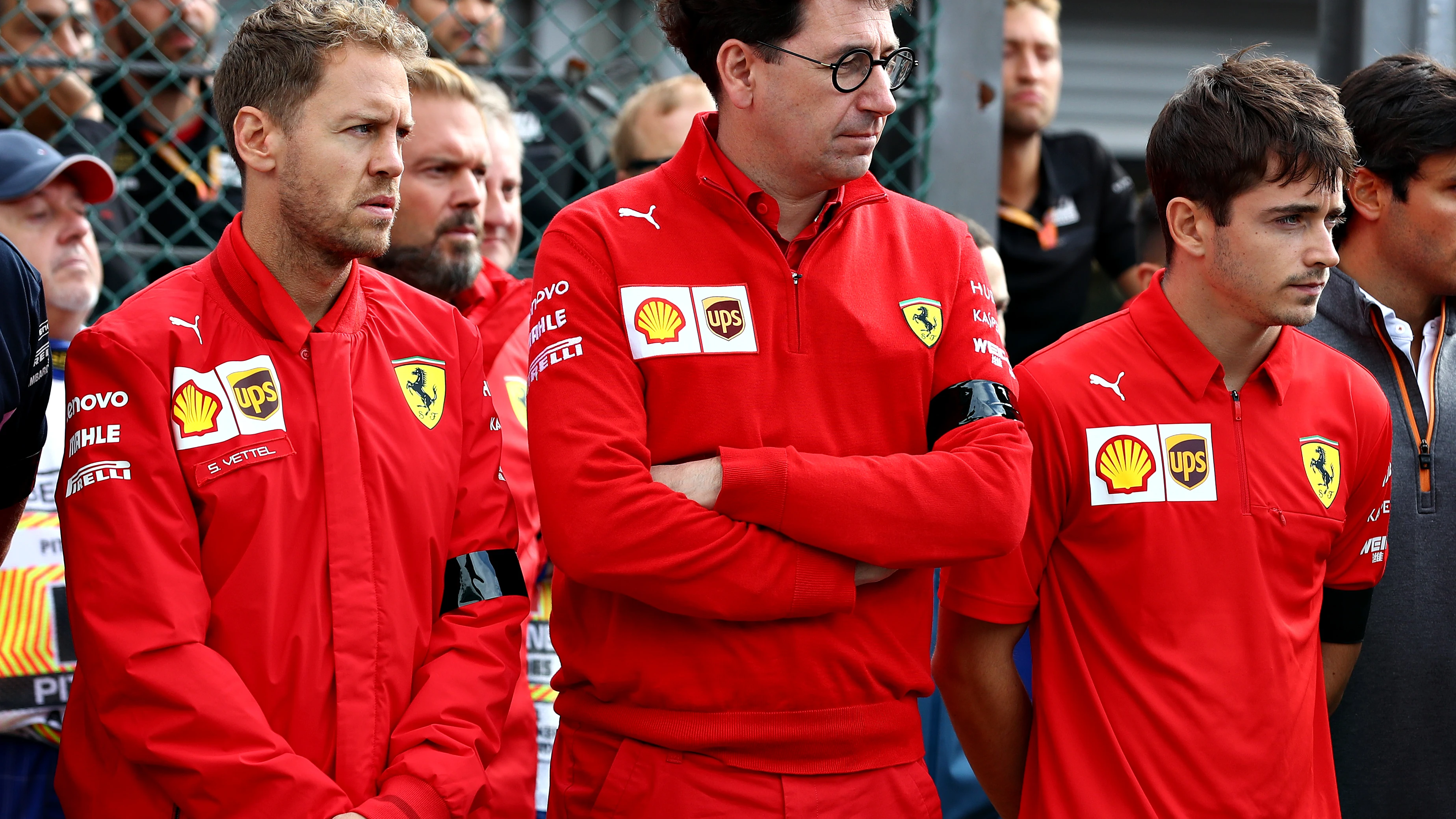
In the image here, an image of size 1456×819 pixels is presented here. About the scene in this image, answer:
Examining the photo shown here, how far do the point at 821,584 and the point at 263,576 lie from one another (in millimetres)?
860

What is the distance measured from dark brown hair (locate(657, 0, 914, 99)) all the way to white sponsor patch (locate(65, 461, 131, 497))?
3.77ft

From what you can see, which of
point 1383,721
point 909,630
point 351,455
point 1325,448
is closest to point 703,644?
point 909,630

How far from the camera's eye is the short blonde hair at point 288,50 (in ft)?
7.57

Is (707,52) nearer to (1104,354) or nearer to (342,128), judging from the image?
(342,128)

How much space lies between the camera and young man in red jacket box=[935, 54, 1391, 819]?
2350 mm

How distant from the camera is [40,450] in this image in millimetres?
2463

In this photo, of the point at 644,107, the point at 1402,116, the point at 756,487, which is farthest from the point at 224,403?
the point at 1402,116

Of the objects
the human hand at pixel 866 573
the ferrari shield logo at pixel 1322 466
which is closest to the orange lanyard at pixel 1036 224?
the ferrari shield logo at pixel 1322 466

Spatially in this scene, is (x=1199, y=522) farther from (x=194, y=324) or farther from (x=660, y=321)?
(x=194, y=324)

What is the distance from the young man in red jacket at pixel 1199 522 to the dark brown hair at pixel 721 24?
731 millimetres

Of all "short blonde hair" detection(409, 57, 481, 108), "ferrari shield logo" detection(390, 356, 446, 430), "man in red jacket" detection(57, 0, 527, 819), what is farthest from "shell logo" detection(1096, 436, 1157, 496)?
"short blonde hair" detection(409, 57, 481, 108)

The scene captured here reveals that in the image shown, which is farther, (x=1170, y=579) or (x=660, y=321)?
(x=1170, y=579)

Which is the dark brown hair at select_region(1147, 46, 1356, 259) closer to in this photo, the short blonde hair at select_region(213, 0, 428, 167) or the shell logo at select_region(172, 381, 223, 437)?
the short blonde hair at select_region(213, 0, 428, 167)

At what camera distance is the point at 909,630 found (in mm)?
2271
